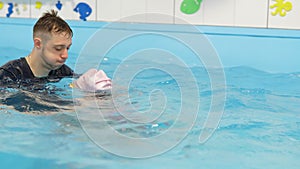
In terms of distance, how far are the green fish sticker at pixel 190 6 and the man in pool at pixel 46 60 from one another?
2253mm

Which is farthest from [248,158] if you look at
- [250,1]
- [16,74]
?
[250,1]

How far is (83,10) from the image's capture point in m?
4.67

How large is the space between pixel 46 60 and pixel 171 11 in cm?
247

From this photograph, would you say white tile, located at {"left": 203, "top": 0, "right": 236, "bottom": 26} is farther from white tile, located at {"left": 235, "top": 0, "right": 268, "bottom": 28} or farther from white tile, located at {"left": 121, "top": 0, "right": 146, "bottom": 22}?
white tile, located at {"left": 121, "top": 0, "right": 146, "bottom": 22}

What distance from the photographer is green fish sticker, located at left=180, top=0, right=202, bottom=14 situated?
4.24m

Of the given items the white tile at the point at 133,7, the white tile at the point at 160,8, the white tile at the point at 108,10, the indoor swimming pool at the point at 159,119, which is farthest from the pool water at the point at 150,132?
the white tile at the point at 108,10

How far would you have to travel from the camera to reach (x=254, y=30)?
148 inches

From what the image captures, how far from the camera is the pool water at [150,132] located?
1.32 m

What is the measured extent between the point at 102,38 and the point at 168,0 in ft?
9.07

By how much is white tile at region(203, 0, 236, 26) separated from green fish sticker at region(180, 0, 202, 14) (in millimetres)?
76

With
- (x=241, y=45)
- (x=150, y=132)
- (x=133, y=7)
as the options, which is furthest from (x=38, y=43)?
(x=133, y=7)

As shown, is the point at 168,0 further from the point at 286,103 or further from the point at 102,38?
the point at 102,38

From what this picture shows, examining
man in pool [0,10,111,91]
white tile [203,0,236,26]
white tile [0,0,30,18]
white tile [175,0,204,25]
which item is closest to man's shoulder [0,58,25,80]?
man in pool [0,10,111,91]

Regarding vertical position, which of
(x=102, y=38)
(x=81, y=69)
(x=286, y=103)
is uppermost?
(x=102, y=38)
